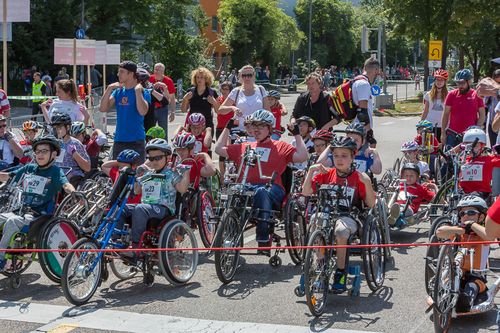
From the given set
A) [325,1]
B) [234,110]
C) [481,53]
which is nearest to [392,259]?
[234,110]

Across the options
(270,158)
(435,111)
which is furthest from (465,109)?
(270,158)

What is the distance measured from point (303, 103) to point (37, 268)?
14.6 feet

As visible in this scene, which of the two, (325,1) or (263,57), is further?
(325,1)

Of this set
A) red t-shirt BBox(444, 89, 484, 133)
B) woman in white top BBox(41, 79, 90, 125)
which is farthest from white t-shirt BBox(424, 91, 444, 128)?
woman in white top BBox(41, 79, 90, 125)

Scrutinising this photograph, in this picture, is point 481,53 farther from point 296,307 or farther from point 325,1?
point 296,307

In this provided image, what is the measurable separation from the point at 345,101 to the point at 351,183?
3.34 m

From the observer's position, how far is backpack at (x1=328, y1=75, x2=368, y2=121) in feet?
36.1

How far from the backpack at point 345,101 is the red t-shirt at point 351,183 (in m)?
3.21

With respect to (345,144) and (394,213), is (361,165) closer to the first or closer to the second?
(394,213)

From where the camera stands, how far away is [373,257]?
7.86 metres

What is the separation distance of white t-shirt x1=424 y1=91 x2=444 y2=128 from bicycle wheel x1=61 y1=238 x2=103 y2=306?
7.54 meters

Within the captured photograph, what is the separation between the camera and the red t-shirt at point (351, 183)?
783cm

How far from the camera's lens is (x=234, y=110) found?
11.3 metres

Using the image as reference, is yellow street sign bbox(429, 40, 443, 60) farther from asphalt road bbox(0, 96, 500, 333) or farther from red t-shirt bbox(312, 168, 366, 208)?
Answer: red t-shirt bbox(312, 168, 366, 208)
